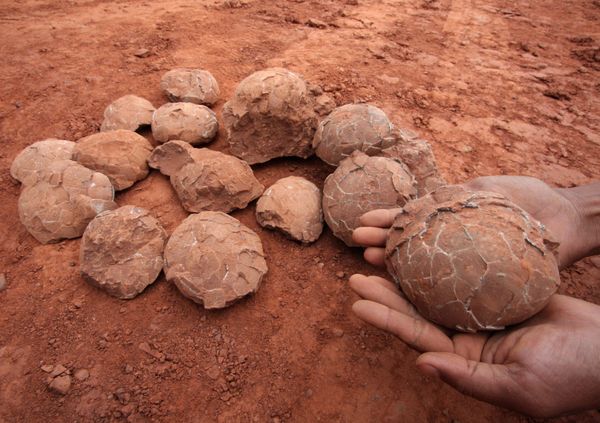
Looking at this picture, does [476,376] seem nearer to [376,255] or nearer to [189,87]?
[376,255]

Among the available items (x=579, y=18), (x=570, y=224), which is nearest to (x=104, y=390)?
(x=570, y=224)

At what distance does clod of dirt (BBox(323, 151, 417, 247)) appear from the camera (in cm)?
268

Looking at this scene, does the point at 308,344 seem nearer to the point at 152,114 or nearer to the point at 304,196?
the point at 304,196

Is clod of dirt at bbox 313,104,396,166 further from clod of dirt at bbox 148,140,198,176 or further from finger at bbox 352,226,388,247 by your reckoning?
clod of dirt at bbox 148,140,198,176

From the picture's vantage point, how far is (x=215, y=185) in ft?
9.68

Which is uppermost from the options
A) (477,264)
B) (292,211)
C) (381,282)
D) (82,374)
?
(477,264)

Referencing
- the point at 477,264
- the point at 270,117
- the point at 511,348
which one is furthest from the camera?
the point at 270,117

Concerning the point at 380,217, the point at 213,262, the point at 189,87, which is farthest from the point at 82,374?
the point at 189,87

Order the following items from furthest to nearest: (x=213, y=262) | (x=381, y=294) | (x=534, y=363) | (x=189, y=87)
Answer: (x=189, y=87), (x=213, y=262), (x=381, y=294), (x=534, y=363)

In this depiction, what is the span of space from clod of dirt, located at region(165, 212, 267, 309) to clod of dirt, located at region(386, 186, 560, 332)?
→ 104 cm

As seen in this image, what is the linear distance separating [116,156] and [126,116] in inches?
29.1

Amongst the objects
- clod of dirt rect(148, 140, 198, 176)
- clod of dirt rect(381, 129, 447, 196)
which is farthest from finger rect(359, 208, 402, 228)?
clod of dirt rect(148, 140, 198, 176)

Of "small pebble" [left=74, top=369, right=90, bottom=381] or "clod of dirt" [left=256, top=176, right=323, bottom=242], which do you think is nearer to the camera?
"small pebble" [left=74, top=369, right=90, bottom=381]

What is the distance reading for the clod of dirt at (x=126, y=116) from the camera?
3.81 m
